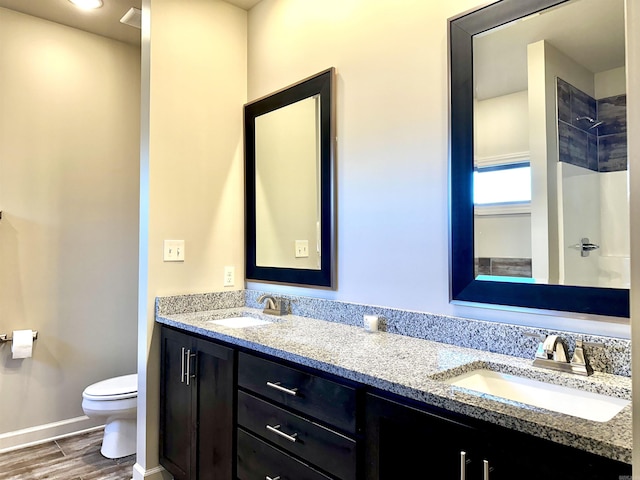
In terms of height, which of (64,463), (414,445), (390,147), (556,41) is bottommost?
(64,463)

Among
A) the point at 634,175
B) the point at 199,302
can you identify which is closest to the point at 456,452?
the point at 634,175

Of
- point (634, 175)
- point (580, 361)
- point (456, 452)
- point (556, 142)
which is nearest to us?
point (634, 175)

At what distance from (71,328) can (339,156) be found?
2.14 m

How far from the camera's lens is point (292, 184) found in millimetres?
2334

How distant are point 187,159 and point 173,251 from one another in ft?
1.68

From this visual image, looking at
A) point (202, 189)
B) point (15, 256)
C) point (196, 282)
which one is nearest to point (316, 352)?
point (196, 282)

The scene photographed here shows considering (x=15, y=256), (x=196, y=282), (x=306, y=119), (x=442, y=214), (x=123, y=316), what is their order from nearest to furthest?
(x=442, y=214), (x=306, y=119), (x=196, y=282), (x=15, y=256), (x=123, y=316)

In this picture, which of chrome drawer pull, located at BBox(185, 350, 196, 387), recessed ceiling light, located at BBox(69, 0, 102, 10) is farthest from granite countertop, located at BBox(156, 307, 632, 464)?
recessed ceiling light, located at BBox(69, 0, 102, 10)

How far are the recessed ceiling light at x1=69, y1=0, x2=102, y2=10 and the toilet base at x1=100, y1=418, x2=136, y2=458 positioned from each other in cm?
246

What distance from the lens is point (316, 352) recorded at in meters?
1.42

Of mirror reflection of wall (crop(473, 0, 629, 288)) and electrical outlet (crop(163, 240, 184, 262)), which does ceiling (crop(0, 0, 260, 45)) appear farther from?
mirror reflection of wall (crop(473, 0, 629, 288))

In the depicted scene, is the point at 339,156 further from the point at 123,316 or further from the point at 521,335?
the point at 123,316

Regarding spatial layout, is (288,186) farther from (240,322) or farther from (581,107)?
(581,107)

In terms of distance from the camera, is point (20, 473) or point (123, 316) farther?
point (123, 316)
